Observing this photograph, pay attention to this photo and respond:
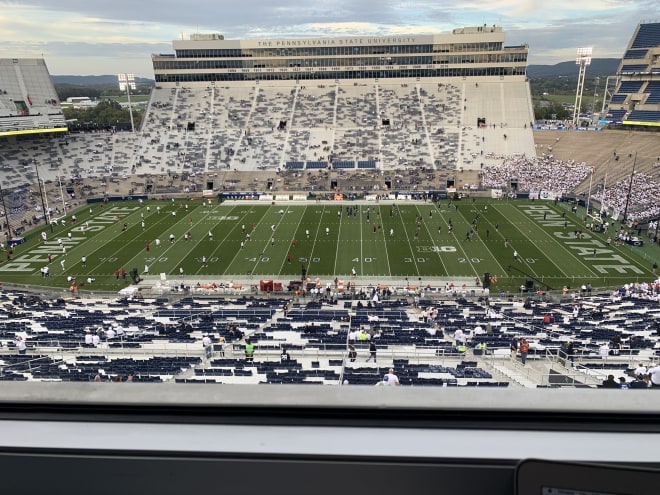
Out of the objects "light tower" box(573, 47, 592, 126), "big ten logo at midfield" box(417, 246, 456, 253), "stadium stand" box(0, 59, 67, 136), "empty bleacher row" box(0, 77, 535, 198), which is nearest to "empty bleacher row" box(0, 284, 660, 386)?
"big ten logo at midfield" box(417, 246, 456, 253)

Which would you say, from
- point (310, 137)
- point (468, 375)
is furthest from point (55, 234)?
point (468, 375)

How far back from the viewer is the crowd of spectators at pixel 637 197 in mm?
31047

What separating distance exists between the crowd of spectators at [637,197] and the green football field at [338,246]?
2689mm

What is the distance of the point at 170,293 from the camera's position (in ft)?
71.0

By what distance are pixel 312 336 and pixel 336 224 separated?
19.8 m

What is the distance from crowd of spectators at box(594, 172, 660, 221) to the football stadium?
24 centimetres

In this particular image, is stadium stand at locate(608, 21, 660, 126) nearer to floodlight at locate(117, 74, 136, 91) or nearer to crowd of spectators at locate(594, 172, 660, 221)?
crowd of spectators at locate(594, 172, 660, 221)

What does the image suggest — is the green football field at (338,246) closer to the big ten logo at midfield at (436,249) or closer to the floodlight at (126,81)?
the big ten logo at midfield at (436,249)

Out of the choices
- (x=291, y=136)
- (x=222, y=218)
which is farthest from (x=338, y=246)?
(x=291, y=136)

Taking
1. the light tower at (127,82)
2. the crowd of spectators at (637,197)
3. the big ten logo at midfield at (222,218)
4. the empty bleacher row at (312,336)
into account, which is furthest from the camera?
the light tower at (127,82)

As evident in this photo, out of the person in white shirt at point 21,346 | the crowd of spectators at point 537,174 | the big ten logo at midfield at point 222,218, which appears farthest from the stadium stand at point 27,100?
the crowd of spectators at point 537,174

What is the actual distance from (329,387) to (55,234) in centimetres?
3450

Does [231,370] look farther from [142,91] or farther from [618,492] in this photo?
[142,91]

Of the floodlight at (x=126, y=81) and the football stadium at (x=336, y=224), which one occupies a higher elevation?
the floodlight at (x=126, y=81)
